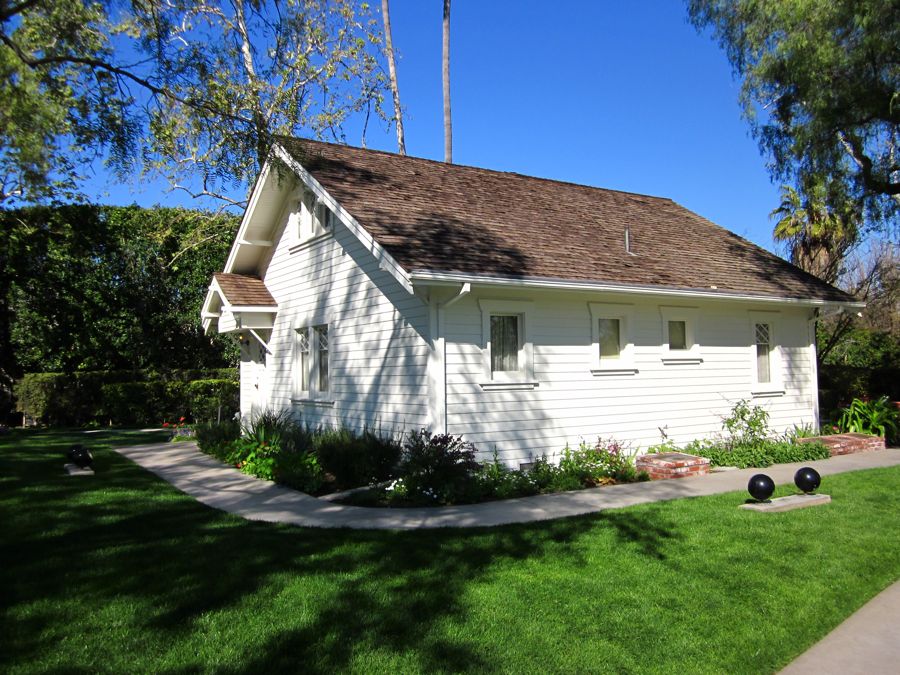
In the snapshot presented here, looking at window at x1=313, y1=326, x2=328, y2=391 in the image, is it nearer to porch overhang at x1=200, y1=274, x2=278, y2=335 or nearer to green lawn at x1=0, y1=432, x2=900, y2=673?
porch overhang at x1=200, y1=274, x2=278, y2=335

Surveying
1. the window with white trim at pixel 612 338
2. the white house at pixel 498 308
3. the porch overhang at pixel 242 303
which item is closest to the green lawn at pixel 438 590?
the white house at pixel 498 308

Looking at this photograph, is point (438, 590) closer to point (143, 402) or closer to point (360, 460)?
point (360, 460)

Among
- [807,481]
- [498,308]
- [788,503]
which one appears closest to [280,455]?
[498,308]

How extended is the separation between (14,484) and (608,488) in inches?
356

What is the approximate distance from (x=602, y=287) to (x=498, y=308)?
1844mm

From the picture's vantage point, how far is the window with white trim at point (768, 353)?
48.0 feet

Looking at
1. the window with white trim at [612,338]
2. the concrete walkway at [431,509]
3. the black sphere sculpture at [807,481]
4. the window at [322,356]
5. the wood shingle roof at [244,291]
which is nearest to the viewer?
the concrete walkway at [431,509]

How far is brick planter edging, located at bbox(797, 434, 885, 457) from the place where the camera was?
534 inches

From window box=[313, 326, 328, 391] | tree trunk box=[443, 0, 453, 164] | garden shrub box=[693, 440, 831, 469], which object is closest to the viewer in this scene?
garden shrub box=[693, 440, 831, 469]

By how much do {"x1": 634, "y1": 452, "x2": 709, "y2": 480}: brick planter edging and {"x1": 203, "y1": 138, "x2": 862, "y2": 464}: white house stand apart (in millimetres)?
896

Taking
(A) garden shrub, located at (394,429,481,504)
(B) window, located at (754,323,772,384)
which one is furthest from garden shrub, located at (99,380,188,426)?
(B) window, located at (754,323,772,384)

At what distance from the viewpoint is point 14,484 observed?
1030 cm

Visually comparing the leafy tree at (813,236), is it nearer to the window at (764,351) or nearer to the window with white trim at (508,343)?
the window at (764,351)

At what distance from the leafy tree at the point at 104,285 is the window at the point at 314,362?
1098 cm
